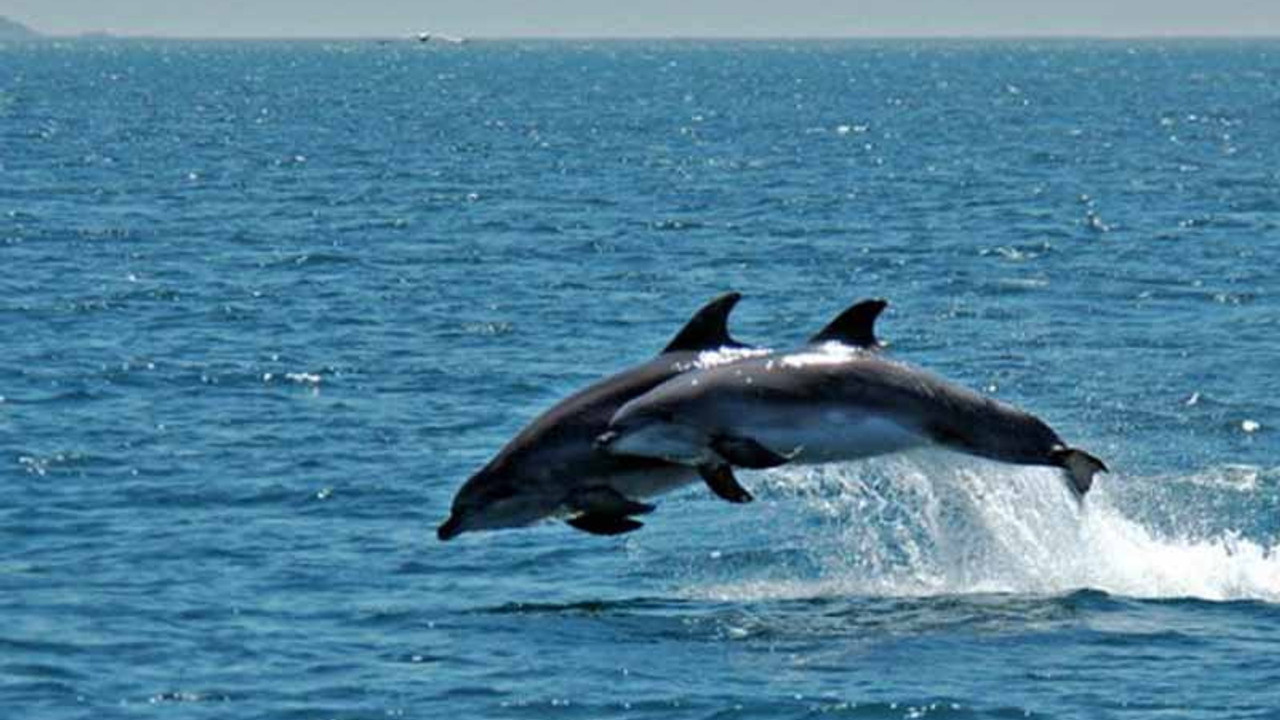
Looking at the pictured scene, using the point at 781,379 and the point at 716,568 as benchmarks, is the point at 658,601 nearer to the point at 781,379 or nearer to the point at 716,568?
the point at 716,568

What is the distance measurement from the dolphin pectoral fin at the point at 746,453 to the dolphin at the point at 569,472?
0.60m

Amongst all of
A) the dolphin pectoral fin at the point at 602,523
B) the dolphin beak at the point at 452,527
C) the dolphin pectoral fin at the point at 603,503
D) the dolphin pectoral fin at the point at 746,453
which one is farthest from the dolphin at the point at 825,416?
the dolphin beak at the point at 452,527

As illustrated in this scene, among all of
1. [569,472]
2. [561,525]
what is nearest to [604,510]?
[569,472]

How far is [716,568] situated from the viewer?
2862 cm

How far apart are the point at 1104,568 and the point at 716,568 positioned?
3796 mm

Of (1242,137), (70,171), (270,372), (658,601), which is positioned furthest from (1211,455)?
(1242,137)

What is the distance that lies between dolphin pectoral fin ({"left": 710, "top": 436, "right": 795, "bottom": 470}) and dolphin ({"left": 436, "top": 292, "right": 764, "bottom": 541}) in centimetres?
60

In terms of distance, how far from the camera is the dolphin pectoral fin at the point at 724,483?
752 inches

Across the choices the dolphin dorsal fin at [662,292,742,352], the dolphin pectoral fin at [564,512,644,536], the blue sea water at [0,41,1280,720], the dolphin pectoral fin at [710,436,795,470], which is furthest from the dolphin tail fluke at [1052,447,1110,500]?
the dolphin pectoral fin at [564,512,644,536]

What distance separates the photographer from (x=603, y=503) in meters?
20.2

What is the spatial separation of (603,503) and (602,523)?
252 mm

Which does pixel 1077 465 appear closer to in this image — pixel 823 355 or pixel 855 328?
pixel 855 328

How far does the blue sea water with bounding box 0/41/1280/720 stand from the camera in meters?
23.2

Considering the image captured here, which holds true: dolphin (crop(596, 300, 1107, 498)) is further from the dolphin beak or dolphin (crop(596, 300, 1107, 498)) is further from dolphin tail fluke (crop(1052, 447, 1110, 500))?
the dolphin beak
